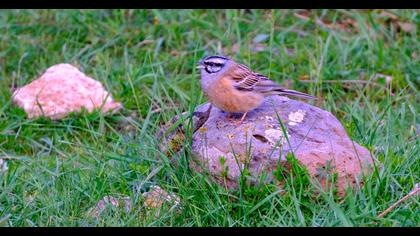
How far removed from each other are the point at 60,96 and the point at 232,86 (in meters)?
2.19

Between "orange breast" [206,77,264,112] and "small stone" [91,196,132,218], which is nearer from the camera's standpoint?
"small stone" [91,196,132,218]

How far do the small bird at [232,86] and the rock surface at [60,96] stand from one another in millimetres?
1596

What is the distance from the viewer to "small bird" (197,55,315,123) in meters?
5.76

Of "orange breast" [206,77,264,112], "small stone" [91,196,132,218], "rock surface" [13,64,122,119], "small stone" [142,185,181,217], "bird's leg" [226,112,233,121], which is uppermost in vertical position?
"orange breast" [206,77,264,112]

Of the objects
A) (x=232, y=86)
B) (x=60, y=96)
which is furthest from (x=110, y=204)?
(x=60, y=96)

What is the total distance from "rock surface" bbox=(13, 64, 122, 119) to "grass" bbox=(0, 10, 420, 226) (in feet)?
0.33

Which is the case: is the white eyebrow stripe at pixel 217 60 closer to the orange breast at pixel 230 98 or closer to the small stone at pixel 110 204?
the orange breast at pixel 230 98

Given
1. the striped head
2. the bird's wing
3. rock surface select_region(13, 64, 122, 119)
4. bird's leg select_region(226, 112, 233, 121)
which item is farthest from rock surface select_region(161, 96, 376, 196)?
rock surface select_region(13, 64, 122, 119)

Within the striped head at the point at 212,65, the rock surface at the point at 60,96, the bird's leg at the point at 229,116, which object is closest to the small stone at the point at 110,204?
the bird's leg at the point at 229,116

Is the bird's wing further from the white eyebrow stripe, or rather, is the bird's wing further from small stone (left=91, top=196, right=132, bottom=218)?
small stone (left=91, top=196, right=132, bottom=218)

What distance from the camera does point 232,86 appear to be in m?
5.88

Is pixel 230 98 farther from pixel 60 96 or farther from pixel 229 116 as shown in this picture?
pixel 60 96

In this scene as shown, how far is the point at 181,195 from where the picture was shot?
5227 mm
